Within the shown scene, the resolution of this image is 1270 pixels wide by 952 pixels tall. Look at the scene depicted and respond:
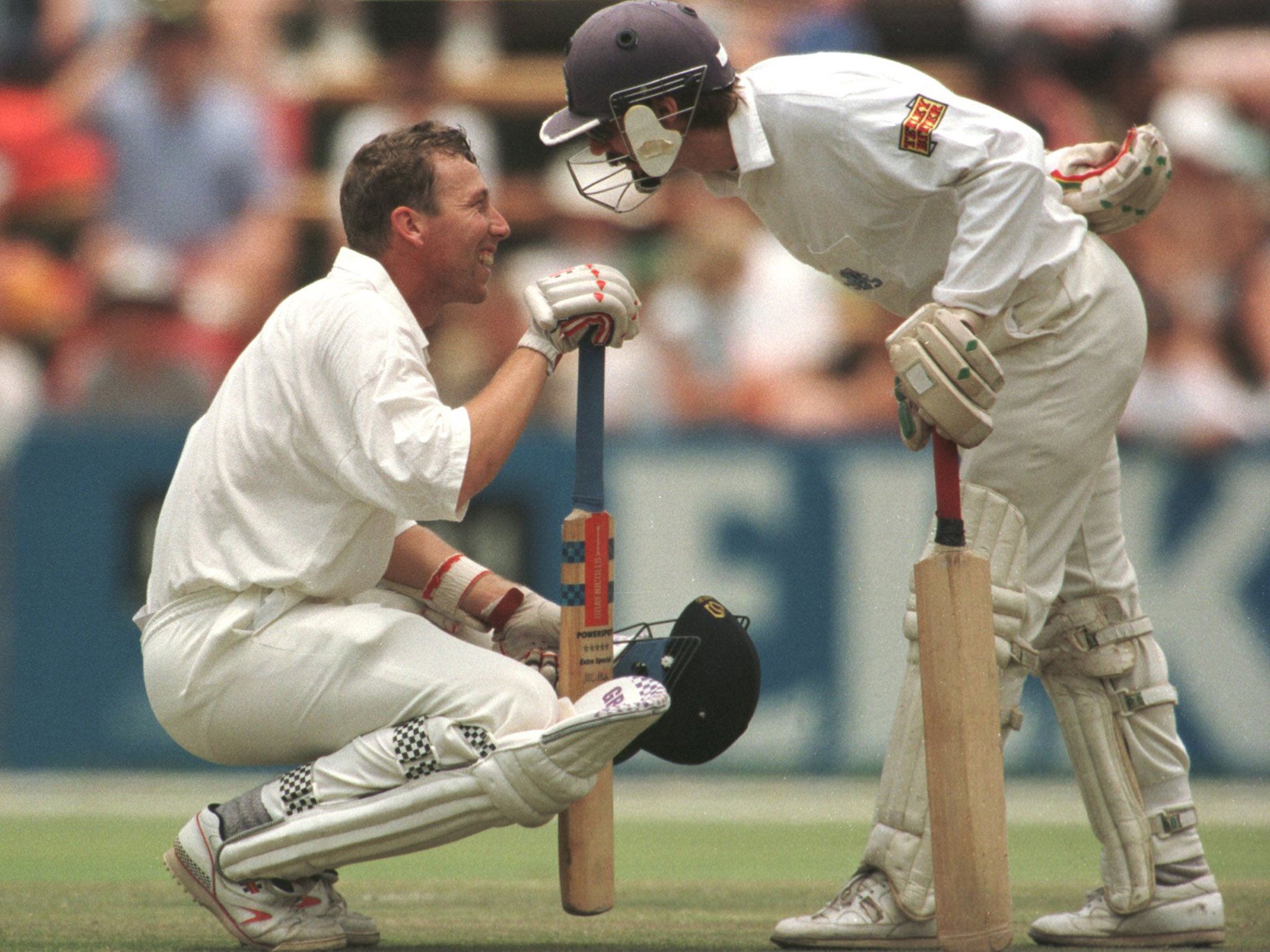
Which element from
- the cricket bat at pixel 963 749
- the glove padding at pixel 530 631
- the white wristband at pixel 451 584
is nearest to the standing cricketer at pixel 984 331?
the cricket bat at pixel 963 749

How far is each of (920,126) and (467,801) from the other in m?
1.41

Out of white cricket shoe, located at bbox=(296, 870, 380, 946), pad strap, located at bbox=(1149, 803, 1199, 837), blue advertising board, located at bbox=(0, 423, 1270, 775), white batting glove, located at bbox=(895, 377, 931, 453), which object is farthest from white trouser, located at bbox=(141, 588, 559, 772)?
blue advertising board, located at bbox=(0, 423, 1270, 775)

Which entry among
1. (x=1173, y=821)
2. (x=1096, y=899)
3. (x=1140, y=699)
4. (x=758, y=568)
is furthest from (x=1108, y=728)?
(x=758, y=568)

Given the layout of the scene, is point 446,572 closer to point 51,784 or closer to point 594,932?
point 594,932

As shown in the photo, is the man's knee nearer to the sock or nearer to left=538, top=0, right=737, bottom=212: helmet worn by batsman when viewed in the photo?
left=538, top=0, right=737, bottom=212: helmet worn by batsman

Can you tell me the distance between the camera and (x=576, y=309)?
9.61 feet

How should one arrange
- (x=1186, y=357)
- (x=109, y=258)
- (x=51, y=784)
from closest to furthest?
(x=51, y=784)
(x=1186, y=357)
(x=109, y=258)

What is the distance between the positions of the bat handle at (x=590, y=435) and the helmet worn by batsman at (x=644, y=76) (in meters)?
0.30

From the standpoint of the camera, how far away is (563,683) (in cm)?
302

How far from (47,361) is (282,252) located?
3.51ft

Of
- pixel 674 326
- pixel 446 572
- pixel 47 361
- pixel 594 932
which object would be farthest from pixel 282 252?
pixel 594 932

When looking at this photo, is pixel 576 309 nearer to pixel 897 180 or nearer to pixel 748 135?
pixel 748 135

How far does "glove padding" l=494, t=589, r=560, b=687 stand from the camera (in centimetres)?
329

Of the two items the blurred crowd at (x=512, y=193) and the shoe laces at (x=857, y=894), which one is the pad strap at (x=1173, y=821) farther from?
the blurred crowd at (x=512, y=193)
